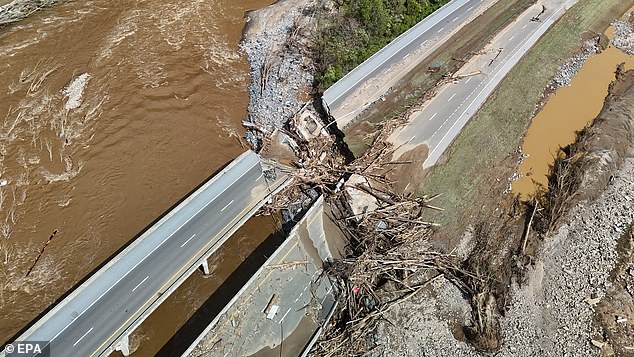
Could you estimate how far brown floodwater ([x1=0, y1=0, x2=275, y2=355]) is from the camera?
20.3 m

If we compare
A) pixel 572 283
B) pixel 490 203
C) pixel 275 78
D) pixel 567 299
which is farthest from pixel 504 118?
pixel 275 78

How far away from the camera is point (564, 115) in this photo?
93.8 feet

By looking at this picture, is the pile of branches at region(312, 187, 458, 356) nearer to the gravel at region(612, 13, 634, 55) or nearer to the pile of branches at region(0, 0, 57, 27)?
the gravel at region(612, 13, 634, 55)

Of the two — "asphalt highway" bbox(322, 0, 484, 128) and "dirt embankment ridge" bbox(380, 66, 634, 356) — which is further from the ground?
"asphalt highway" bbox(322, 0, 484, 128)

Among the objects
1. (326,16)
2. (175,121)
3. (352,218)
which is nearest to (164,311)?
(352,218)

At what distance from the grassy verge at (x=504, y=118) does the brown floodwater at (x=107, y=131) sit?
9.55 metres

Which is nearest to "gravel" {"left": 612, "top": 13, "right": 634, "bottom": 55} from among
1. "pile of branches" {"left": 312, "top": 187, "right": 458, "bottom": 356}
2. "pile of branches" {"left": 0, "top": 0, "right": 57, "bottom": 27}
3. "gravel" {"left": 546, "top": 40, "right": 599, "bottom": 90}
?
"gravel" {"left": 546, "top": 40, "right": 599, "bottom": 90}

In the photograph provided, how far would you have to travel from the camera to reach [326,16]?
100 feet

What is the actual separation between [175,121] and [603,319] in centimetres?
2273

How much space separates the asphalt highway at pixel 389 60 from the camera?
2559cm

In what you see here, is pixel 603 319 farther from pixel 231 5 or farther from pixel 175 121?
pixel 231 5

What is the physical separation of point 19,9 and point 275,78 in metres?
17.1

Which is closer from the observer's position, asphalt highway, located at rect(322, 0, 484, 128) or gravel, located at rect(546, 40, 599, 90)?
asphalt highway, located at rect(322, 0, 484, 128)

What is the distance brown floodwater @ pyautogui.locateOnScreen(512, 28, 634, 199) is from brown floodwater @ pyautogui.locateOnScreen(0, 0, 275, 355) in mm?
14703
